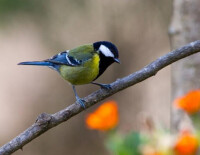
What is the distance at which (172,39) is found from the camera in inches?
91.4

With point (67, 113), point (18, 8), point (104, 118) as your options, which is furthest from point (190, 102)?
point (18, 8)

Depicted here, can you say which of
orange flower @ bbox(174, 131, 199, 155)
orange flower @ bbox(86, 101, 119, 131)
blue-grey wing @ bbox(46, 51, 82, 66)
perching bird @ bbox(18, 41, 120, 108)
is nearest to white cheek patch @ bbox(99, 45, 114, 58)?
perching bird @ bbox(18, 41, 120, 108)

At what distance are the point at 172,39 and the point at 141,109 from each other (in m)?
1.96

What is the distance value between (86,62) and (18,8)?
52.2 inches

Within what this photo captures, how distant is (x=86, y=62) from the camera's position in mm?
2381

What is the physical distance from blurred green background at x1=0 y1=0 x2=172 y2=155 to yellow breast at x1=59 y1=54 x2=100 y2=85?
4.37 ft

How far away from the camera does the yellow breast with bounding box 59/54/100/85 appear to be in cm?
233

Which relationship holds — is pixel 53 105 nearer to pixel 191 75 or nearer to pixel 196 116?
pixel 191 75

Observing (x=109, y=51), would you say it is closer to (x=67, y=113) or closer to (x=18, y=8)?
(x=67, y=113)

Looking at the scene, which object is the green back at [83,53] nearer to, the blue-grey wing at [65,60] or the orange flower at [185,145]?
the blue-grey wing at [65,60]

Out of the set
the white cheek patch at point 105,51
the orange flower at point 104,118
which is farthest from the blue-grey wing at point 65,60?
the orange flower at point 104,118

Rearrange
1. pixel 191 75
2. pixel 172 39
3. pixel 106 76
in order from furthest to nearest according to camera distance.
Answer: pixel 106 76, pixel 172 39, pixel 191 75

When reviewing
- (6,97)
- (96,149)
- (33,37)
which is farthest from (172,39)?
(6,97)

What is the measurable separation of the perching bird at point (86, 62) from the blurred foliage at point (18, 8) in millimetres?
977
